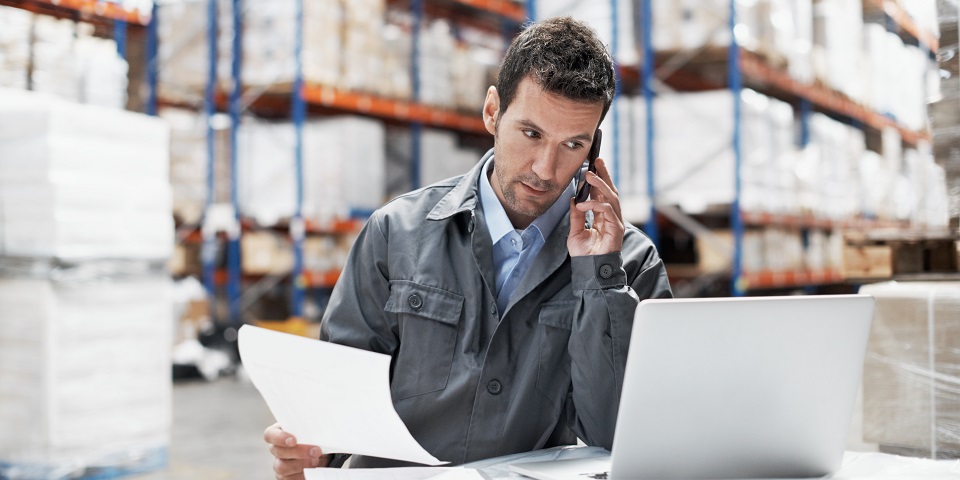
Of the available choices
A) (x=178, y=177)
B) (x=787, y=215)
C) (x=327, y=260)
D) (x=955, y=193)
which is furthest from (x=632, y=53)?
(x=955, y=193)

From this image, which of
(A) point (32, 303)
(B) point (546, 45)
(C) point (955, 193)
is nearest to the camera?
(B) point (546, 45)

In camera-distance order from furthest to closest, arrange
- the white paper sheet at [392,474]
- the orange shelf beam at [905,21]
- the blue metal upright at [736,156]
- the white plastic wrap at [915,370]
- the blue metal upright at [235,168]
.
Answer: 1. the orange shelf beam at [905,21]
2. the blue metal upright at [235,168]
3. the blue metal upright at [736,156]
4. the white plastic wrap at [915,370]
5. the white paper sheet at [392,474]

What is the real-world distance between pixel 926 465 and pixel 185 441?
3.87 m

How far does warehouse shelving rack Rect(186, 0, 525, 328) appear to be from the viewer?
6.22 m

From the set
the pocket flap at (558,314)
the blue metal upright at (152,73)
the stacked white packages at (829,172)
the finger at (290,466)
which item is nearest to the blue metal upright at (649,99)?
the stacked white packages at (829,172)

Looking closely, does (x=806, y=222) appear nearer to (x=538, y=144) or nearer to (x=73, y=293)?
(x=73, y=293)

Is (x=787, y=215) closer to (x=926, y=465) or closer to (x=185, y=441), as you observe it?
(x=185, y=441)

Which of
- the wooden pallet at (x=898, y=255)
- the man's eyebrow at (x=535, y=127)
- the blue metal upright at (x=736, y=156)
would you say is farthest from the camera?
the blue metal upright at (x=736, y=156)

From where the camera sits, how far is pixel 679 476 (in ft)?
4.05

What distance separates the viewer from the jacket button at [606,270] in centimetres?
158

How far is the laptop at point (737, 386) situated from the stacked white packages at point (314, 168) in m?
5.28

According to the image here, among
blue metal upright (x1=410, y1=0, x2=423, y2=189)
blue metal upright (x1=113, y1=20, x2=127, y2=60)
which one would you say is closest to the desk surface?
blue metal upright (x1=113, y1=20, x2=127, y2=60)

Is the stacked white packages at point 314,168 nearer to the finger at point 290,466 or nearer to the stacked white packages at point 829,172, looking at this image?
the stacked white packages at point 829,172

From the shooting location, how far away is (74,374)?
3441 mm
